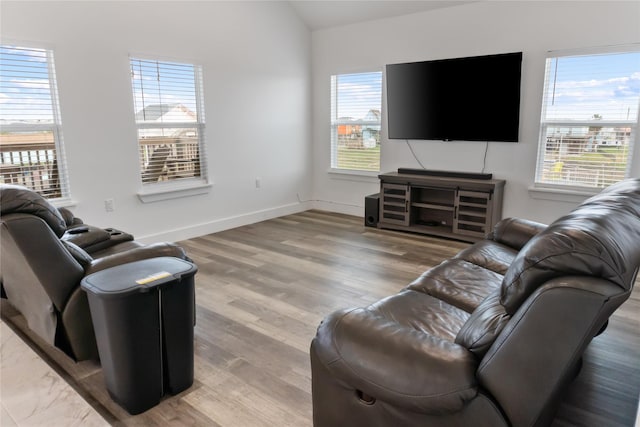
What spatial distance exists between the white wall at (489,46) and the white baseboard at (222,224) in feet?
2.72

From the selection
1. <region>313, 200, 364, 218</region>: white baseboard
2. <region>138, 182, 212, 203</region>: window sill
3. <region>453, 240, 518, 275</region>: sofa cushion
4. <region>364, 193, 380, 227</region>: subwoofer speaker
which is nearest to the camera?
<region>453, 240, 518, 275</region>: sofa cushion

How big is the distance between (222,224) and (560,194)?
3.75 meters

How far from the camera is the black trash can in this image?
184cm

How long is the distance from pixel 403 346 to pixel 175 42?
4156 millimetres

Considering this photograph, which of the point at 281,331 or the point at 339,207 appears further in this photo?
the point at 339,207

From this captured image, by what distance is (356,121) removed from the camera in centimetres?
584

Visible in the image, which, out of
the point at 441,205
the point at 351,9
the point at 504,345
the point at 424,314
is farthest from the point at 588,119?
the point at 504,345

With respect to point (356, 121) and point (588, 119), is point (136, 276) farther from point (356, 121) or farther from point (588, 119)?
point (356, 121)

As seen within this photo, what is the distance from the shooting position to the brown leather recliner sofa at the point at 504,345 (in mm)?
1119

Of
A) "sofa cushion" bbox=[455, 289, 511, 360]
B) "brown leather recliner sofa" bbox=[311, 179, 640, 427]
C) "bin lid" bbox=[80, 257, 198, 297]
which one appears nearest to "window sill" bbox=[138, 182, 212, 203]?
"bin lid" bbox=[80, 257, 198, 297]

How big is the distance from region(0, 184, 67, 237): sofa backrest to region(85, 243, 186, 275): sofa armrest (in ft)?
0.80

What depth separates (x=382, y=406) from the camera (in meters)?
1.42

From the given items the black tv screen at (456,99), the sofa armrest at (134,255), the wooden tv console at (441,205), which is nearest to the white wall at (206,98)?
the black tv screen at (456,99)

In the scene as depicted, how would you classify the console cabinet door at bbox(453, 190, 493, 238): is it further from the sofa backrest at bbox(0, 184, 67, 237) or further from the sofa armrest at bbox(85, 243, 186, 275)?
the sofa backrest at bbox(0, 184, 67, 237)
